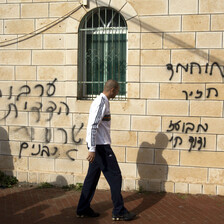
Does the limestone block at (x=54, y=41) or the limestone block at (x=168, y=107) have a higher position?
the limestone block at (x=54, y=41)

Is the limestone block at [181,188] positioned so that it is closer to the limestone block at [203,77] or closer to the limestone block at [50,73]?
the limestone block at [203,77]

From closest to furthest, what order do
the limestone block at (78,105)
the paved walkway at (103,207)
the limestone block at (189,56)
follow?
the paved walkway at (103,207), the limestone block at (189,56), the limestone block at (78,105)

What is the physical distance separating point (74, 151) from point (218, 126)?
252 centimetres

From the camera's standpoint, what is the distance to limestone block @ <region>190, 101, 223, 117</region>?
5.88 metres

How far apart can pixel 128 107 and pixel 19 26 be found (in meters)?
2.49

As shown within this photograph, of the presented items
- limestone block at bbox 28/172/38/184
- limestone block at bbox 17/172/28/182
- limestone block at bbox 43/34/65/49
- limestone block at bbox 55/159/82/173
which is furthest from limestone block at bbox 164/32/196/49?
limestone block at bbox 17/172/28/182

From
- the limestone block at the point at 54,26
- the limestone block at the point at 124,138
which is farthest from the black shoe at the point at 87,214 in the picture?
the limestone block at the point at 54,26

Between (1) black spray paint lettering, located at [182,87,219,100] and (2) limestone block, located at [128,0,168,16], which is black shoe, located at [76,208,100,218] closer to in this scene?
(1) black spray paint lettering, located at [182,87,219,100]

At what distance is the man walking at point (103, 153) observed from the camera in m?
4.71

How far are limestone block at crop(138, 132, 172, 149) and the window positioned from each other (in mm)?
825

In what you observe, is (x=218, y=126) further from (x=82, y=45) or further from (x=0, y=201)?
(x=0, y=201)

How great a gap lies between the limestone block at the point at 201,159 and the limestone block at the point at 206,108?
642 millimetres

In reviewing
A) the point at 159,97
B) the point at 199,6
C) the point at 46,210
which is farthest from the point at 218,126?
the point at 46,210

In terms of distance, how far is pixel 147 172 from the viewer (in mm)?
6188
